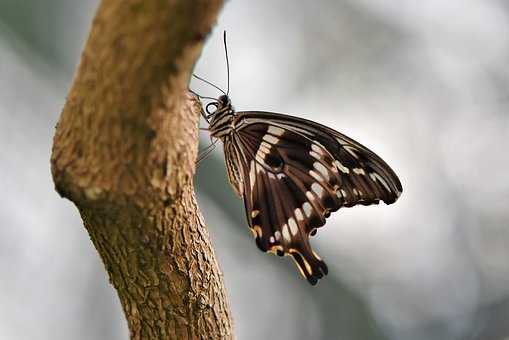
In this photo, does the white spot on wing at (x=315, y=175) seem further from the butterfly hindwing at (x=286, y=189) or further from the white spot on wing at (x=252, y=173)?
the white spot on wing at (x=252, y=173)

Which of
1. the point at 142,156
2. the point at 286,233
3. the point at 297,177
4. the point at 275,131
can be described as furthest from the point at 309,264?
the point at 142,156

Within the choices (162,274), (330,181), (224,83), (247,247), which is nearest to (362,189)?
(330,181)

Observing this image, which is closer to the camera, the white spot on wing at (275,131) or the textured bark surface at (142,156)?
the textured bark surface at (142,156)

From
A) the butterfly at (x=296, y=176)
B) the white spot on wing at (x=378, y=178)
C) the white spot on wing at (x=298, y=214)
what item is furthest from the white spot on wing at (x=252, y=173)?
the white spot on wing at (x=378, y=178)

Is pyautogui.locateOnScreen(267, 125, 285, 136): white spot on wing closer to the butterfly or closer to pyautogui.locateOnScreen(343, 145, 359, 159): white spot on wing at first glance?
the butterfly

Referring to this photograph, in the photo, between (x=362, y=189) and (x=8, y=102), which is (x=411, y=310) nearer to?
(x=362, y=189)

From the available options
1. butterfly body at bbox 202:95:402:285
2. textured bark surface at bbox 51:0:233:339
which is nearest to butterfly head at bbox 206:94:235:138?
butterfly body at bbox 202:95:402:285
